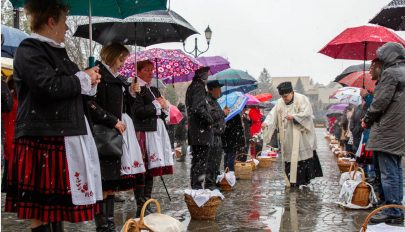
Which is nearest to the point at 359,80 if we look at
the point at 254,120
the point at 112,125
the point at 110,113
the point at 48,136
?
the point at 254,120

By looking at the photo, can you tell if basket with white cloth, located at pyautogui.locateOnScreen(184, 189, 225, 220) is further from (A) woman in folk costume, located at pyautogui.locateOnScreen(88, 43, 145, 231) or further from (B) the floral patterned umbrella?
(B) the floral patterned umbrella

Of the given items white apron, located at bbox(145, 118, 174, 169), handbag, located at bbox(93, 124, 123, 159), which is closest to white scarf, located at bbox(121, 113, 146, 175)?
handbag, located at bbox(93, 124, 123, 159)

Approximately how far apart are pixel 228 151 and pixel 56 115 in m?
7.52

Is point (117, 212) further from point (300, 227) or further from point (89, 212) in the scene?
point (89, 212)

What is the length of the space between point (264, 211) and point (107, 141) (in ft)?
10.7

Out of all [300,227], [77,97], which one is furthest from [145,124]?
[77,97]

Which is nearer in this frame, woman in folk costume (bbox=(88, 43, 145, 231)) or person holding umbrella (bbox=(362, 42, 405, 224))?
woman in folk costume (bbox=(88, 43, 145, 231))

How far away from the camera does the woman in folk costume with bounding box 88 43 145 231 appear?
4.80 metres

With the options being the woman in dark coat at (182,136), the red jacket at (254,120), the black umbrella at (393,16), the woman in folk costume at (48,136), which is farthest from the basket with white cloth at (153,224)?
the red jacket at (254,120)

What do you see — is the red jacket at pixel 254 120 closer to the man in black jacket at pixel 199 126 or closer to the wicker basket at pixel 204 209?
the man in black jacket at pixel 199 126

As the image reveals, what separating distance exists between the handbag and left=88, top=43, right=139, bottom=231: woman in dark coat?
0.04 metres

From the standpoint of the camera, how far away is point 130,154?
5406mm

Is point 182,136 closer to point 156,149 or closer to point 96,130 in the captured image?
point 156,149

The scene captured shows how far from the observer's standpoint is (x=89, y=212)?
3.59m
